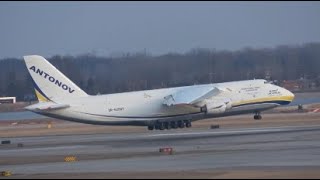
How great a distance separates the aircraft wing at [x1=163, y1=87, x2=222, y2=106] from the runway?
17.5 ft

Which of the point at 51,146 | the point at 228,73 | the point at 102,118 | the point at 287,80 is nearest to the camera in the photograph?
the point at 51,146

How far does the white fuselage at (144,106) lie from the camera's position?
6228cm

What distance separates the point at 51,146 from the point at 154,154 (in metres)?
11.6

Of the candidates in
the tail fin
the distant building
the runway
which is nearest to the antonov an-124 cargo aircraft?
the tail fin

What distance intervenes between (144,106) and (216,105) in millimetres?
5337

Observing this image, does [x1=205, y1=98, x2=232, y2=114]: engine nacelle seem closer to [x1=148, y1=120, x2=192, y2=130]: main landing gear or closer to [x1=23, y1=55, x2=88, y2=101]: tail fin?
[x1=148, y1=120, x2=192, y2=130]: main landing gear

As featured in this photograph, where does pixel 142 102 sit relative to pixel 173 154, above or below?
above

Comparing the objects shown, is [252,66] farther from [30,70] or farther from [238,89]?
[30,70]

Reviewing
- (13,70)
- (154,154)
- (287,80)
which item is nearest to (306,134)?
(154,154)

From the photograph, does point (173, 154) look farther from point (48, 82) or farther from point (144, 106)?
point (48, 82)

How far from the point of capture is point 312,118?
2904 inches

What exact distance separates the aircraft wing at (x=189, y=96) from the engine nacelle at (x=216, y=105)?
20.1 inches

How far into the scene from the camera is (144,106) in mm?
63438

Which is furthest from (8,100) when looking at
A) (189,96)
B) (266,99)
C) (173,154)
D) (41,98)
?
(173,154)
